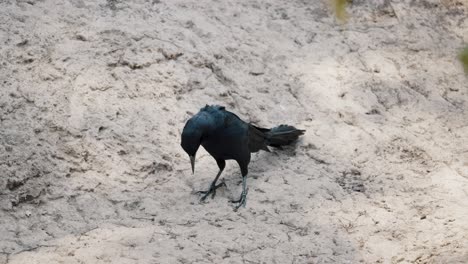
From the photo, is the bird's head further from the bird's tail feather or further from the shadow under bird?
the bird's tail feather

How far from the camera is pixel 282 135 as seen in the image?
17.9 feet

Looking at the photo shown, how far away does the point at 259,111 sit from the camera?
5.91 meters

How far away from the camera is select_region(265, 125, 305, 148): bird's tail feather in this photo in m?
5.36

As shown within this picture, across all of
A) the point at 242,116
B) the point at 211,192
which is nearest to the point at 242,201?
the point at 211,192

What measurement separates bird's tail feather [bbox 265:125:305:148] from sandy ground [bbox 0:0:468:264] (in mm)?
105

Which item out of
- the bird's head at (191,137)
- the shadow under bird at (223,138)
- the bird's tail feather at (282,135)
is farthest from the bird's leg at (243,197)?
the bird's head at (191,137)

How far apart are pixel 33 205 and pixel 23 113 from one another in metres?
0.88

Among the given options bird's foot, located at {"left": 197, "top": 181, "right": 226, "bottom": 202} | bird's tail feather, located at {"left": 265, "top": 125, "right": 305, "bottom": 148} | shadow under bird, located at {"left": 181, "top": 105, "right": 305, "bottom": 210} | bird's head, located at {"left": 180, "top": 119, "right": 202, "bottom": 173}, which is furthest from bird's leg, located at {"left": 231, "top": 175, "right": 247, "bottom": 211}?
bird's head, located at {"left": 180, "top": 119, "right": 202, "bottom": 173}

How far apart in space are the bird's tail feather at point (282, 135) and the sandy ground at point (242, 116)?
11cm

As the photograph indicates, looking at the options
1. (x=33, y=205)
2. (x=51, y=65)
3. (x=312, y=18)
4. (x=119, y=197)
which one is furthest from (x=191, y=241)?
(x=312, y=18)

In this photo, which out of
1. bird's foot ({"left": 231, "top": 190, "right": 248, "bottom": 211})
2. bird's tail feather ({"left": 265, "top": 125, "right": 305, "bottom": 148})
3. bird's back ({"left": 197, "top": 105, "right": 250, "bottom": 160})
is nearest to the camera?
bird's back ({"left": 197, "top": 105, "right": 250, "bottom": 160})

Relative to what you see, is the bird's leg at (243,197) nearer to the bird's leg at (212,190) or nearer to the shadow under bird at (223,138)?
the shadow under bird at (223,138)

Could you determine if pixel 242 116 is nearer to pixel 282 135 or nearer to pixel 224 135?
pixel 282 135

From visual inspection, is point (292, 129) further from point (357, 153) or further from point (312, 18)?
point (312, 18)
